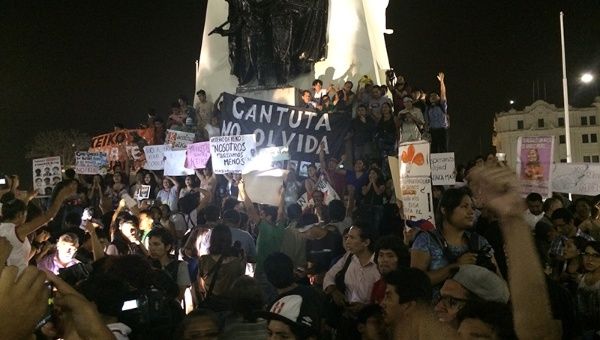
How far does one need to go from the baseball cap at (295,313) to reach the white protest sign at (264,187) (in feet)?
17.0

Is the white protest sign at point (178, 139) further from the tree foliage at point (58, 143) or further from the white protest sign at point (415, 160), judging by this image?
the tree foliage at point (58, 143)

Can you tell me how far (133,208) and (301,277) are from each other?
165 inches

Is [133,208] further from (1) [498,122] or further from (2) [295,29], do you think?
(1) [498,122]

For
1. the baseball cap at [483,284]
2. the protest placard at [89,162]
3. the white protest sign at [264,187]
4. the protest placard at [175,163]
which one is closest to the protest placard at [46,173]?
the protest placard at [89,162]

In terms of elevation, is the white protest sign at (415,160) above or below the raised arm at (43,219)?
above

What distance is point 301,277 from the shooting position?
22.0 ft

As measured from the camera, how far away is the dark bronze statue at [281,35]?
15.3m

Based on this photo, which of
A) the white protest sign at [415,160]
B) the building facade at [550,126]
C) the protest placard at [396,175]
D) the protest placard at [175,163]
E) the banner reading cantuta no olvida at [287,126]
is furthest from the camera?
the building facade at [550,126]

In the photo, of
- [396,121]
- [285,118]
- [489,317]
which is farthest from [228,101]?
[489,317]

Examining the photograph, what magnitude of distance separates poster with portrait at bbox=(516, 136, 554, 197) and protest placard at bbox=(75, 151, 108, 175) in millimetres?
9215

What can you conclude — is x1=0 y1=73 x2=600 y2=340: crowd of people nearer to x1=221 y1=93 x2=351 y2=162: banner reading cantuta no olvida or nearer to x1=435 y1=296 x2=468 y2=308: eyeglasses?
x1=435 y1=296 x2=468 y2=308: eyeglasses

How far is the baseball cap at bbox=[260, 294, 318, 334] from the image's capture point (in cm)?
399

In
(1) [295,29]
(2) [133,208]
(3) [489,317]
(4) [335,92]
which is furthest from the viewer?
(1) [295,29]

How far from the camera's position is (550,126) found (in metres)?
80.7
